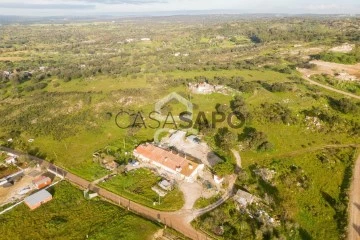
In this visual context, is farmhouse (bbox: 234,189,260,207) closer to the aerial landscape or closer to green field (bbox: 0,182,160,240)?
the aerial landscape

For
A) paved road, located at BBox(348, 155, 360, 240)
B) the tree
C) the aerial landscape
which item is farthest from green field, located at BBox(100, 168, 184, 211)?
paved road, located at BBox(348, 155, 360, 240)

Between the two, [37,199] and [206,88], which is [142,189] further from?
[206,88]

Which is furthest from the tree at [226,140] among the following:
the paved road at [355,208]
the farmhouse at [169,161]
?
the paved road at [355,208]

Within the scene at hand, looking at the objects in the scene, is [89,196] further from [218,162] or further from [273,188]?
[273,188]

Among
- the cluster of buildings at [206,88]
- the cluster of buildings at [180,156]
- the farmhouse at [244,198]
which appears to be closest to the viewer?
the farmhouse at [244,198]

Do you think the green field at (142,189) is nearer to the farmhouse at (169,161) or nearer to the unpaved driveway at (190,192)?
the unpaved driveway at (190,192)

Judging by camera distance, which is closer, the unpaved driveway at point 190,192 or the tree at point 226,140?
the unpaved driveway at point 190,192

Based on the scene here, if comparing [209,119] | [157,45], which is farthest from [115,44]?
[209,119]
